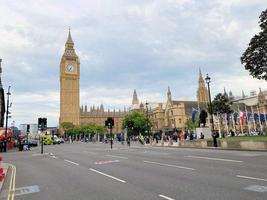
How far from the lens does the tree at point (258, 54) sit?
26500 mm

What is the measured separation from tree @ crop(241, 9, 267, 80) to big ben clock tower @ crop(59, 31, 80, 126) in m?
160

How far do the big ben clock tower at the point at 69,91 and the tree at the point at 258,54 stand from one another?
6292 inches

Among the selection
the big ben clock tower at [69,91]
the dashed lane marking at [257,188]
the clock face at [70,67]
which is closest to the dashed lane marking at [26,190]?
the dashed lane marking at [257,188]

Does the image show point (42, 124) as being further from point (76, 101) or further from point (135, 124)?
point (76, 101)

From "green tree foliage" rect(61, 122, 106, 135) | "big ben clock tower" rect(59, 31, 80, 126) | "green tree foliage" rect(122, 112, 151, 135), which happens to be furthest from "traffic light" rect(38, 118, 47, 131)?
"big ben clock tower" rect(59, 31, 80, 126)

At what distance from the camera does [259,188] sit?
8.52 m

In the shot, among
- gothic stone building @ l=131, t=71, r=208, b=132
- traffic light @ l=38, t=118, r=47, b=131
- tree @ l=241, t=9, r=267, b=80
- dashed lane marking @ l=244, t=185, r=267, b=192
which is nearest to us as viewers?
dashed lane marking @ l=244, t=185, r=267, b=192

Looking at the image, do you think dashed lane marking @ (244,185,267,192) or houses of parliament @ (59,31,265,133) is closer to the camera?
dashed lane marking @ (244,185,267,192)

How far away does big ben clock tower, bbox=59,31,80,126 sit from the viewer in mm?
179125

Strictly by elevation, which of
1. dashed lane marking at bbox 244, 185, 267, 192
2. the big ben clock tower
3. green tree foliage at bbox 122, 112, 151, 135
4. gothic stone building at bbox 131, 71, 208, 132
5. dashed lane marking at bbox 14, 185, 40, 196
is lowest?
dashed lane marking at bbox 14, 185, 40, 196

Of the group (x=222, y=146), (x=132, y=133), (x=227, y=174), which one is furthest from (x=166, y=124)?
(x=227, y=174)

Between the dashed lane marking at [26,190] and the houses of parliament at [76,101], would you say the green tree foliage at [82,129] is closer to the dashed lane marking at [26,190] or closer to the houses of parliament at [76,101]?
the houses of parliament at [76,101]

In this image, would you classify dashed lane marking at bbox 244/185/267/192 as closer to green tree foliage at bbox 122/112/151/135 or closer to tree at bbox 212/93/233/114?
tree at bbox 212/93/233/114

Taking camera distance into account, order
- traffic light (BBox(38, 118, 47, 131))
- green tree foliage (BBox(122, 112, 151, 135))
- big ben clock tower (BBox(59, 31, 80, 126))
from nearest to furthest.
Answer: traffic light (BBox(38, 118, 47, 131))
green tree foliage (BBox(122, 112, 151, 135))
big ben clock tower (BBox(59, 31, 80, 126))
